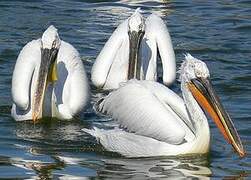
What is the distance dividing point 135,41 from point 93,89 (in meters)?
0.98

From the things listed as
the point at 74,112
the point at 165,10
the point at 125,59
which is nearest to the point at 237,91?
the point at 125,59

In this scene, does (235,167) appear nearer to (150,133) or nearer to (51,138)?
(150,133)

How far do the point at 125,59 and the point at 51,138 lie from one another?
2.25 metres

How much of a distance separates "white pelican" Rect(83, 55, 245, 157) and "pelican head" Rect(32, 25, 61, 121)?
3.12 feet

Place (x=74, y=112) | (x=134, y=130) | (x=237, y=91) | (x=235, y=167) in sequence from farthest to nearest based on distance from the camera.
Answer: (x=237, y=91) → (x=74, y=112) → (x=134, y=130) → (x=235, y=167)

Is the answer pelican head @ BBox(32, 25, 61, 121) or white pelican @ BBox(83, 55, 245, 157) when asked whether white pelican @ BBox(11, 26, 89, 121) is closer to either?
pelican head @ BBox(32, 25, 61, 121)

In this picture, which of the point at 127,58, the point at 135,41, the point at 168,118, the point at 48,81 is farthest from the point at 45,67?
the point at 127,58

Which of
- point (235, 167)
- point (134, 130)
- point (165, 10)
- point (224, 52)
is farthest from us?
point (165, 10)

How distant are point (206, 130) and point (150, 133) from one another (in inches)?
18.9

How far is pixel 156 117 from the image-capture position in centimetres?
859

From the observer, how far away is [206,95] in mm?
8570

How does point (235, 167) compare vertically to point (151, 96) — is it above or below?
below

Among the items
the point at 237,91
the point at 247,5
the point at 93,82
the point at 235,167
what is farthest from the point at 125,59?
the point at 247,5

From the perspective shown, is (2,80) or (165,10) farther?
(165,10)
